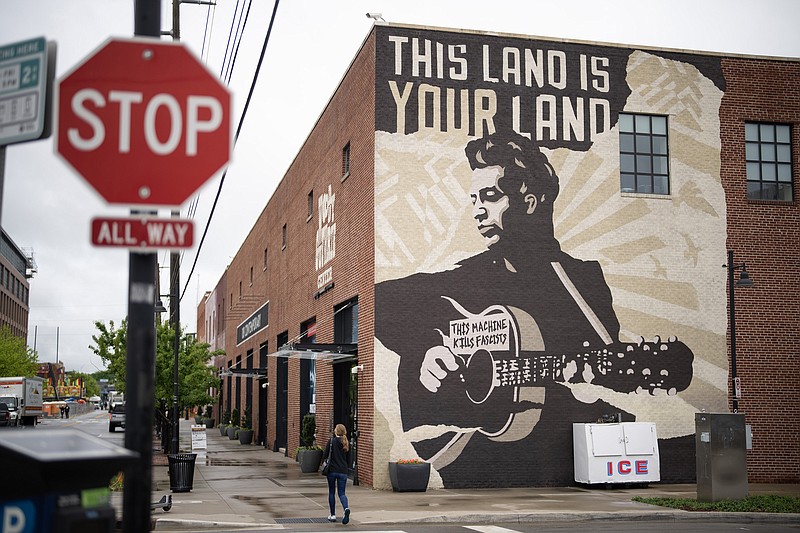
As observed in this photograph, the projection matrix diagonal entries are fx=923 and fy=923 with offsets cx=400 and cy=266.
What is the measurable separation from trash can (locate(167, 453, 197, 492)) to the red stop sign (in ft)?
57.0

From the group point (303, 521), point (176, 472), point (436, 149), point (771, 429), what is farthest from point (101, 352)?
point (771, 429)

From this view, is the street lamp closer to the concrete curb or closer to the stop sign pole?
the concrete curb

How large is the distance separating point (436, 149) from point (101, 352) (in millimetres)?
20130

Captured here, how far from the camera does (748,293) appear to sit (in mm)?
23359

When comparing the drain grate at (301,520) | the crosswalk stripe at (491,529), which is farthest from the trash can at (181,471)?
the crosswalk stripe at (491,529)

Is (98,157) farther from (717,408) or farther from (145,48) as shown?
(717,408)

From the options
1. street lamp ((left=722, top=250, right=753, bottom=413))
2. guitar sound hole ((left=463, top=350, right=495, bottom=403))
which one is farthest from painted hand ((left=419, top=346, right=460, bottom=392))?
street lamp ((left=722, top=250, right=753, bottom=413))

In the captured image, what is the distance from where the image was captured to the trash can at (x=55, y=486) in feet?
13.7

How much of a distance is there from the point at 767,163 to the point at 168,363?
23244 mm

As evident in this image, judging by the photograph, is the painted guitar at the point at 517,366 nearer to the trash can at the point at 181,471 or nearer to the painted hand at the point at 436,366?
the painted hand at the point at 436,366

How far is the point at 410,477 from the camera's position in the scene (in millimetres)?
20500

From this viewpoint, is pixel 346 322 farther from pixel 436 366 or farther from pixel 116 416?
pixel 116 416

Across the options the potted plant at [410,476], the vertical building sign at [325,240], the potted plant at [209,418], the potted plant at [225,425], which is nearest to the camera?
the potted plant at [410,476]

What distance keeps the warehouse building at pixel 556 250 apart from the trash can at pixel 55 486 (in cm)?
1710
